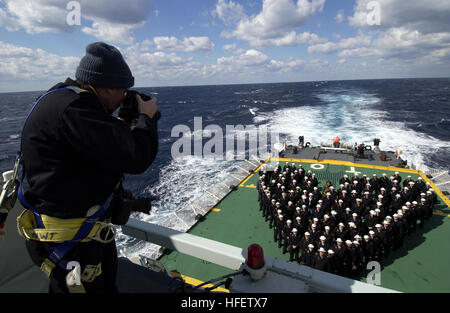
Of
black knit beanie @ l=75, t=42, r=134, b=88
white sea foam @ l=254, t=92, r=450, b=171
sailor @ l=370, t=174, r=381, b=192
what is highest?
black knit beanie @ l=75, t=42, r=134, b=88

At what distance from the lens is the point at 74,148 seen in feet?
6.02

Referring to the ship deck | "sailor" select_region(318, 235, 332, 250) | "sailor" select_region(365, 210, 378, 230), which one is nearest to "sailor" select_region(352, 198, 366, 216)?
"sailor" select_region(365, 210, 378, 230)

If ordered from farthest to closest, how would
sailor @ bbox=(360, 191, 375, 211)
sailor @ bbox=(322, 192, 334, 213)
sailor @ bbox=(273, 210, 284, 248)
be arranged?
sailor @ bbox=(360, 191, 375, 211) < sailor @ bbox=(322, 192, 334, 213) < sailor @ bbox=(273, 210, 284, 248)

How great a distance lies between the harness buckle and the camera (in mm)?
2350

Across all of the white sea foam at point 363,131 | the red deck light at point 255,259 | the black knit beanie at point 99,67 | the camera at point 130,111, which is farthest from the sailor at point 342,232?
the white sea foam at point 363,131

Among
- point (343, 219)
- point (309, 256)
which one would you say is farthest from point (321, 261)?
point (343, 219)

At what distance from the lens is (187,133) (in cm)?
4894

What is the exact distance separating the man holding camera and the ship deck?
7.44m

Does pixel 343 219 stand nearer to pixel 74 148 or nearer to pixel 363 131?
pixel 74 148

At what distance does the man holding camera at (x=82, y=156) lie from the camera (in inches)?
67.3

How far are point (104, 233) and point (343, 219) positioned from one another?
11.1 m

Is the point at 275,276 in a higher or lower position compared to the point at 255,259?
lower

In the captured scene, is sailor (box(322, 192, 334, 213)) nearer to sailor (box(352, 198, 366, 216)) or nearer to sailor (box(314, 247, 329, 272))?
sailor (box(352, 198, 366, 216))
